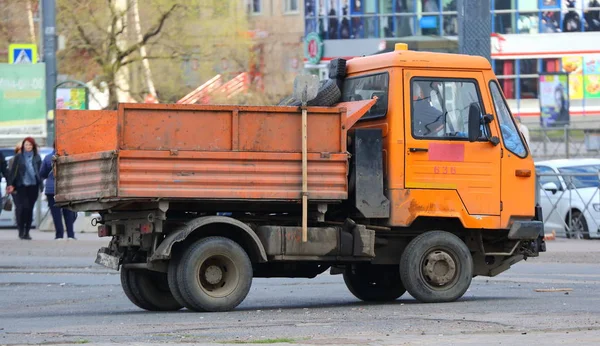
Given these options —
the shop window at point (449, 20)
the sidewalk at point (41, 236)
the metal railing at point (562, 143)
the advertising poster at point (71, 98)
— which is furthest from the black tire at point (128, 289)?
the shop window at point (449, 20)

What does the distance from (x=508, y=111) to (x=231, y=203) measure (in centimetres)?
307

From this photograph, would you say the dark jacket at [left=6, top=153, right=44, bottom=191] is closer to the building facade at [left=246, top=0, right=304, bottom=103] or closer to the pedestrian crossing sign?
the pedestrian crossing sign

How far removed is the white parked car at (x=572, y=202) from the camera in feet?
81.0

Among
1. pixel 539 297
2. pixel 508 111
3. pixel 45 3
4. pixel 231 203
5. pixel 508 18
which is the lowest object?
pixel 539 297

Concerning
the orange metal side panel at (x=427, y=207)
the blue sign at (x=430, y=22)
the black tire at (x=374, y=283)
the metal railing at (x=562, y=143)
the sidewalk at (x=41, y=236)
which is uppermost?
the blue sign at (x=430, y=22)

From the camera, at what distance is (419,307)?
1256cm

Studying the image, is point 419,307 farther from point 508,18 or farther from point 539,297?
point 508,18

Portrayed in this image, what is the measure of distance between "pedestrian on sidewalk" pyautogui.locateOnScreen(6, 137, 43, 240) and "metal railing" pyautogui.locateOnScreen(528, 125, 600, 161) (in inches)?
830

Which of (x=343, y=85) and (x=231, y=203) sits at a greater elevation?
(x=343, y=85)

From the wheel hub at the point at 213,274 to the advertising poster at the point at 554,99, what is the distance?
42420 mm

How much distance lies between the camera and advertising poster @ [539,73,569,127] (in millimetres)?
53250

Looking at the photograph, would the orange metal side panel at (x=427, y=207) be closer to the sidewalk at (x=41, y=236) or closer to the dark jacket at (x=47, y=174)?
the dark jacket at (x=47, y=174)

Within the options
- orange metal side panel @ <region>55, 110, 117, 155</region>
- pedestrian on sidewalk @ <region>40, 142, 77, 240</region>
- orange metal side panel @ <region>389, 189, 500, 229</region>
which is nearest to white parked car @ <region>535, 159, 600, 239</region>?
pedestrian on sidewalk @ <region>40, 142, 77, 240</region>

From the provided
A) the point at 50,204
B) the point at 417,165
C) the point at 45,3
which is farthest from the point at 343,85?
the point at 45,3
